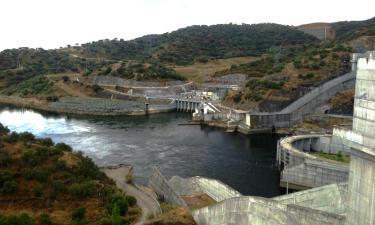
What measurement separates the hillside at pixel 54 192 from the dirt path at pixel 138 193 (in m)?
0.67

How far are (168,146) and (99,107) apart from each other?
36371mm

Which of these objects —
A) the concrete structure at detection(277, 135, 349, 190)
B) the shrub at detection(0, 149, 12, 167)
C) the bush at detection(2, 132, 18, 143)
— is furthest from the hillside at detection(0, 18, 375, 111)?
the shrub at detection(0, 149, 12, 167)

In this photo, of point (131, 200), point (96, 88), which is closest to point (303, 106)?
point (131, 200)

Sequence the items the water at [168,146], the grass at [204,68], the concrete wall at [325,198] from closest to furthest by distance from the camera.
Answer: the concrete wall at [325,198] → the water at [168,146] → the grass at [204,68]

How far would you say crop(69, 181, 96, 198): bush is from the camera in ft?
91.9

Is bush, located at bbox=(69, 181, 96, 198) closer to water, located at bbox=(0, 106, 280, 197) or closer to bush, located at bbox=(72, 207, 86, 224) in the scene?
bush, located at bbox=(72, 207, 86, 224)


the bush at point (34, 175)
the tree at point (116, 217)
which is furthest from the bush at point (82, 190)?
the tree at point (116, 217)

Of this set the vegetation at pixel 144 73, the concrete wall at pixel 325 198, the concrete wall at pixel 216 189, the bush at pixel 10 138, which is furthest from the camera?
the vegetation at pixel 144 73

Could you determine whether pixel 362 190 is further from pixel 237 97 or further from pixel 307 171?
pixel 237 97

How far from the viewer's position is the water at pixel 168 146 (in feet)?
148

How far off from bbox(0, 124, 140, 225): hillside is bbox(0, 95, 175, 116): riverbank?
56286mm

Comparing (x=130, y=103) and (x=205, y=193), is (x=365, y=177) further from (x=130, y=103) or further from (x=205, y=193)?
(x=130, y=103)

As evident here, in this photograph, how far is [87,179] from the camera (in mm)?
30234

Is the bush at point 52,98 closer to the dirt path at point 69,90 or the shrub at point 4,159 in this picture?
the dirt path at point 69,90
